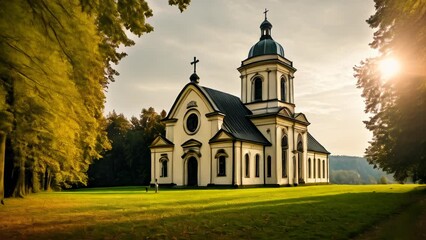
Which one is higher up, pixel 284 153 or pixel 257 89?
pixel 257 89

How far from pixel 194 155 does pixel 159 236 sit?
31.7 m

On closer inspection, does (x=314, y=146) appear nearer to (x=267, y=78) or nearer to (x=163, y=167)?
(x=267, y=78)

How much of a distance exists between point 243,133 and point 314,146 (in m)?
20.5

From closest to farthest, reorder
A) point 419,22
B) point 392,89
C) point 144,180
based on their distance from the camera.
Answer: point 419,22, point 392,89, point 144,180

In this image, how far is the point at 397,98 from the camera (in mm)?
19906

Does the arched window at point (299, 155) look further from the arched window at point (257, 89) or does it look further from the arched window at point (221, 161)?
the arched window at point (221, 161)

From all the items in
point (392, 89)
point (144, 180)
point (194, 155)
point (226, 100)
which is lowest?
point (144, 180)

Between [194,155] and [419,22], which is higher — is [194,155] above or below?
below

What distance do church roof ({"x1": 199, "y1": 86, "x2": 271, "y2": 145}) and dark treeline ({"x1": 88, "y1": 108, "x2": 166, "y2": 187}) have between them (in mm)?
14624

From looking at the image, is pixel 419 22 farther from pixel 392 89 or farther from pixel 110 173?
pixel 110 173

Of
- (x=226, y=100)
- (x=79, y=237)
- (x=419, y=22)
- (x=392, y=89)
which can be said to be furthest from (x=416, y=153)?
(x=226, y=100)

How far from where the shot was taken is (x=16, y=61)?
9938 mm

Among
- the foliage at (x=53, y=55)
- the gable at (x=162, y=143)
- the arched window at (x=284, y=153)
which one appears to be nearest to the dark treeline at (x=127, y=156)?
the gable at (x=162, y=143)

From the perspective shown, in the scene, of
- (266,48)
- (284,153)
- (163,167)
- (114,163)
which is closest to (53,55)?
(163,167)
